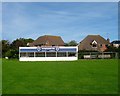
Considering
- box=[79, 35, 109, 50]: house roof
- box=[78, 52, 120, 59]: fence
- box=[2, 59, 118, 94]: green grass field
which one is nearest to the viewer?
box=[2, 59, 118, 94]: green grass field

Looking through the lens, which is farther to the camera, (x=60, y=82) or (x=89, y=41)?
(x=89, y=41)

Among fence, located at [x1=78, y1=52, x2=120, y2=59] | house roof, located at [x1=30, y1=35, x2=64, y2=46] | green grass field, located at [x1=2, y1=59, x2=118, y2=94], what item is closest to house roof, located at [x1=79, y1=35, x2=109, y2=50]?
house roof, located at [x1=30, y1=35, x2=64, y2=46]

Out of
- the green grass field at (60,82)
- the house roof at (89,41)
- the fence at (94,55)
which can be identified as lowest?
the green grass field at (60,82)

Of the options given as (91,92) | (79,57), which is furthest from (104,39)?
(91,92)

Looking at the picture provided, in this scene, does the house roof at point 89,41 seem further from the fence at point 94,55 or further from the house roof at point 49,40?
the fence at point 94,55

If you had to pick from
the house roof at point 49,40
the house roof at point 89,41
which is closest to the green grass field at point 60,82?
the house roof at point 89,41

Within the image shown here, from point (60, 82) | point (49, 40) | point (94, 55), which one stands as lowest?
point (60, 82)

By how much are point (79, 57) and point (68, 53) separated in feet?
24.7

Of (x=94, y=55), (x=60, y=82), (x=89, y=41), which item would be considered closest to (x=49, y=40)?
(x=89, y=41)

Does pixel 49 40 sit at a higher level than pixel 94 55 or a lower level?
higher

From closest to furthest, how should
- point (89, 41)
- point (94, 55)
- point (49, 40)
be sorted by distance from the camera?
1. point (94, 55)
2. point (89, 41)
3. point (49, 40)

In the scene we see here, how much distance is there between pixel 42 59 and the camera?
64.9 metres

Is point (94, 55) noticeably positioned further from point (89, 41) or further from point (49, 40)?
point (49, 40)

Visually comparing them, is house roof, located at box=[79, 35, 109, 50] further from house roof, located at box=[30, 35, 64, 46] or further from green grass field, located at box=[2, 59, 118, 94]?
green grass field, located at box=[2, 59, 118, 94]
